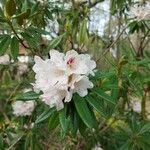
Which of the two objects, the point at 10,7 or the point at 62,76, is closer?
the point at 62,76

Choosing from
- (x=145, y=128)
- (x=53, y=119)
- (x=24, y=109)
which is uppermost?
(x=53, y=119)

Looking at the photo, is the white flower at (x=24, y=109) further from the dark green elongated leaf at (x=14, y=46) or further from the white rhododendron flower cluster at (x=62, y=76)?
the white rhododendron flower cluster at (x=62, y=76)

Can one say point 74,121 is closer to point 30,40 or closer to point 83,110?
point 83,110

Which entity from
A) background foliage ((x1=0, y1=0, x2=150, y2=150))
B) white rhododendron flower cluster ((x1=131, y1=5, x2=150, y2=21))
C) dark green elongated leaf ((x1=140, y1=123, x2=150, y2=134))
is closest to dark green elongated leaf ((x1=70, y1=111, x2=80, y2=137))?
background foliage ((x1=0, y1=0, x2=150, y2=150))

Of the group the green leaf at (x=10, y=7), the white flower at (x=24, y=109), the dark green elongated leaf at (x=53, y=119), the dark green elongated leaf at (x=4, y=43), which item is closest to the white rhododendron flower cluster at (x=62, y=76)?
the dark green elongated leaf at (x=53, y=119)

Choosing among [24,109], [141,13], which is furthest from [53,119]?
[24,109]

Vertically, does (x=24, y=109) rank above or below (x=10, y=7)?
below

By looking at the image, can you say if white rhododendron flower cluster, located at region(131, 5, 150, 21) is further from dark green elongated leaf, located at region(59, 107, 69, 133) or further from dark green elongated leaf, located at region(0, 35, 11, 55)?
dark green elongated leaf, located at region(59, 107, 69, 133)

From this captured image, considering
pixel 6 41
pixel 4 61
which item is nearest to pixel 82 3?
pixel 4 61
